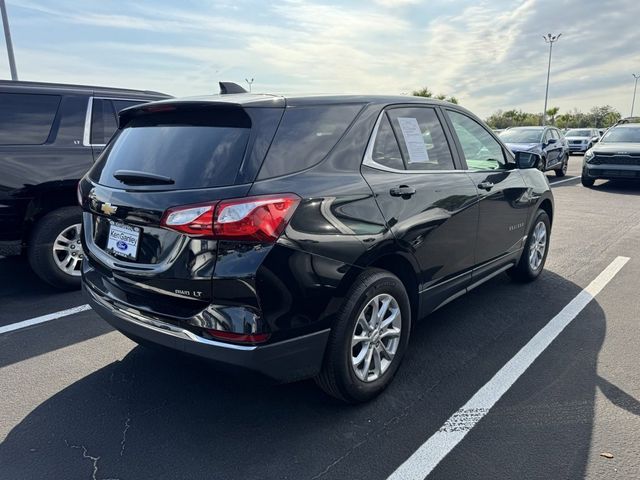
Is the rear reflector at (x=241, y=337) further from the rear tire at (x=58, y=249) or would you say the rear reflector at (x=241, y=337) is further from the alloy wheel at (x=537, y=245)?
the alloy wheel at (x=537, y=245)

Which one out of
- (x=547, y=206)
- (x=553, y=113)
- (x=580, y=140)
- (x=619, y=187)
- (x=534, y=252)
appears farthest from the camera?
(x=553, y=113)

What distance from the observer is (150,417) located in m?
2.74

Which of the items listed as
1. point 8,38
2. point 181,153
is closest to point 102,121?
point 181,153

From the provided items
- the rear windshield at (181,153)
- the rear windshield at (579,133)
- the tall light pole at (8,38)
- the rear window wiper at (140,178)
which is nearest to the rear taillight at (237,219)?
the rear windshield at (181,153)

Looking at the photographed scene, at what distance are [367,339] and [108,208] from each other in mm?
1615

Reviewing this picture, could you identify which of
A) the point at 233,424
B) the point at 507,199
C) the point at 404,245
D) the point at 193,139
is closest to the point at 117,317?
the point at 233,424

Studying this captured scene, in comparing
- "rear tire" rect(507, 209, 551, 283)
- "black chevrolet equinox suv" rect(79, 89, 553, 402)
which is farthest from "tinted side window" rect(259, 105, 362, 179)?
"rear tire" rect(507, 209, 551, 283)

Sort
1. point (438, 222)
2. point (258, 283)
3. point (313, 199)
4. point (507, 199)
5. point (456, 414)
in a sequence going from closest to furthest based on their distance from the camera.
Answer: point (258, 283) → point (313, 199) → point (456, 414) → point (438, 222) → point (507, 199)

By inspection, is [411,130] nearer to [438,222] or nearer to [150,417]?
[438,222]

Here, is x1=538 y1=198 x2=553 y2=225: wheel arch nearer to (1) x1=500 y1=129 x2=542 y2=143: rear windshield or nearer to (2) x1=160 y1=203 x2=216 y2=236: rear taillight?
(2) x1=160 y1=203 x2=216 y2=236: rear taillight

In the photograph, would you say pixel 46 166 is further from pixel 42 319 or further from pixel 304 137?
pixel 304 137

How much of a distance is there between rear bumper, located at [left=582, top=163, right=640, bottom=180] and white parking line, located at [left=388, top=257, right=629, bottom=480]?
959cm

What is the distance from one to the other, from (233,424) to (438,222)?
69.9 inches

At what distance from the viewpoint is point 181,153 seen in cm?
250
